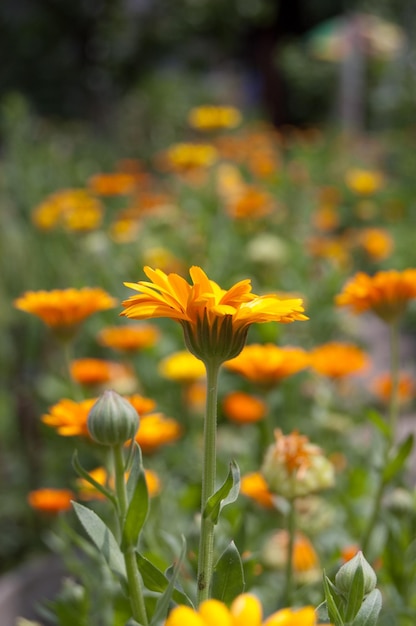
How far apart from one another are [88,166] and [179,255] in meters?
2.94

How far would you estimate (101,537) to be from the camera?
0.63 metres

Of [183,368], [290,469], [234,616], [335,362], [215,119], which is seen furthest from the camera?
[215,119]

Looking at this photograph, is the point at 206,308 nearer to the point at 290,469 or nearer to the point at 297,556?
the point at 290,469

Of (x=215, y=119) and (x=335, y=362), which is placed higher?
(x=215, y=119)

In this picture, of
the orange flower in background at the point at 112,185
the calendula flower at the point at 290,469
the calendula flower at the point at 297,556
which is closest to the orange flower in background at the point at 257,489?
the calendula flower at the point at 297,556

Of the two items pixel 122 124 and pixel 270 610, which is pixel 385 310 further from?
pixel 122 124

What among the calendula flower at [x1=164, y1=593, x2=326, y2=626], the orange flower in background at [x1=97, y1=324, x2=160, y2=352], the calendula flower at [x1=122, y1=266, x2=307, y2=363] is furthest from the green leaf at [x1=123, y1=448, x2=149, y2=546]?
the orange flower in background at [x1=97, y1=324, x2=160, y2=352]

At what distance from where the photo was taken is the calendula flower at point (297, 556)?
103cm

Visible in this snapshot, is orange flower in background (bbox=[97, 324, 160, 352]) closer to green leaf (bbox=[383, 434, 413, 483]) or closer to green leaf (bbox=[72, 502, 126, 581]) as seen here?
green leaf (bbox=[383, 434, 413, 483])

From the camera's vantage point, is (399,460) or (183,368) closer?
(399,460)

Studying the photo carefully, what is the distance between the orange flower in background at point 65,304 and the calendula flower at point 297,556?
38 cm

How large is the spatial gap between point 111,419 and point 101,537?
0.09 meters

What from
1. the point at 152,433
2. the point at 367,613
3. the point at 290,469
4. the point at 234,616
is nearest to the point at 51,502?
the point at 152,433

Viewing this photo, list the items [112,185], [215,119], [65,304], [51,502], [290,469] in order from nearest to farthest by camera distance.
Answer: [290,469]
[65,304]
[51,502]
[112,185]
[215,119]
